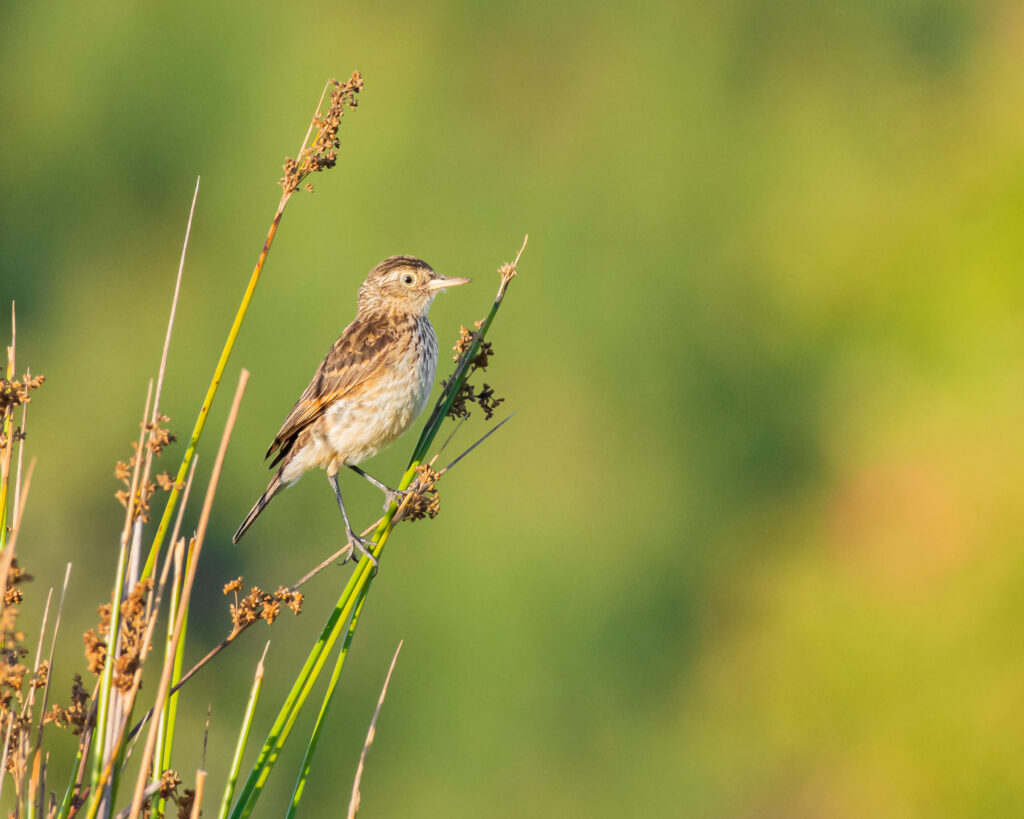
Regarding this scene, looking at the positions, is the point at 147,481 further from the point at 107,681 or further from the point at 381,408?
the point at 381,408

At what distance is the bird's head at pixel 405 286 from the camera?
233 inches

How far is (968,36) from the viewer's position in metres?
23.0

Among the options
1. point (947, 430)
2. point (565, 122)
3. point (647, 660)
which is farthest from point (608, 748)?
point (565, 122)

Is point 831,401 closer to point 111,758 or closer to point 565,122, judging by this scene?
point 565,122

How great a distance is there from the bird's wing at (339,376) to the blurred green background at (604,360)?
29.7ft

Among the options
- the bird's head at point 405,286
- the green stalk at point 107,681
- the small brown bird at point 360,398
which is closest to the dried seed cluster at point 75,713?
the green stalk at point 107,681

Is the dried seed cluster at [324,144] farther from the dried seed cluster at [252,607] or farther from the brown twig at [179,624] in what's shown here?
the dried seed cluster at [252,607]

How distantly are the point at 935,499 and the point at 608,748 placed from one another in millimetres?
5361

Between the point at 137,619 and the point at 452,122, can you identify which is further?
the point at 452,122

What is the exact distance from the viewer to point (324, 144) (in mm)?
3068

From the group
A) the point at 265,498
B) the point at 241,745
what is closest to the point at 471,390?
the point at 241,745

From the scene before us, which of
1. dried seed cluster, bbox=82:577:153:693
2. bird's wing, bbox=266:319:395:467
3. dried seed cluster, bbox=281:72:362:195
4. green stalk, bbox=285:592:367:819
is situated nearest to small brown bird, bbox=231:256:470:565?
bird's wing, bbox=266:319:395:467

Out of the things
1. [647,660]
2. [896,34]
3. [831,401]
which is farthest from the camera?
[896,34]

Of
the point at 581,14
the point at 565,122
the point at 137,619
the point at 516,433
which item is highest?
the point at 581,14
